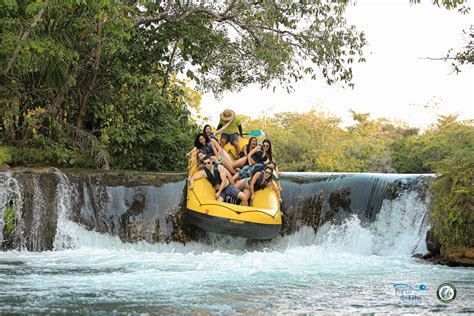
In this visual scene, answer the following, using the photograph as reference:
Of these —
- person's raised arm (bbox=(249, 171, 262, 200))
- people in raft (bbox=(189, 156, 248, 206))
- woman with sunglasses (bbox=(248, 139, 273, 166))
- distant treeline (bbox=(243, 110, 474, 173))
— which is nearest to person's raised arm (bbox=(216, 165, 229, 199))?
people in raft (bbox=(189, 156, 248, 206))

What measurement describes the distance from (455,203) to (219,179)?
3.29 meters

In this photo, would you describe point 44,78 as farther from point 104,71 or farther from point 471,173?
point 471,173

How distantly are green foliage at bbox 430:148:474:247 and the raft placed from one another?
7.01 ft

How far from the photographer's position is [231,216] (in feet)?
31.2

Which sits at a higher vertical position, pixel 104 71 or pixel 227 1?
pixel 227 1

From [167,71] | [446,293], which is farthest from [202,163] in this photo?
[167,71]

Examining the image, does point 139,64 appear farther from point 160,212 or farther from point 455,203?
point 455,203

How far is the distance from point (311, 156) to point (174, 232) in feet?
89.5

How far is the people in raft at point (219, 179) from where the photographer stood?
10.3 m

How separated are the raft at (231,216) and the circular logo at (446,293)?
3.07 metres

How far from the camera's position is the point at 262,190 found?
411 inches

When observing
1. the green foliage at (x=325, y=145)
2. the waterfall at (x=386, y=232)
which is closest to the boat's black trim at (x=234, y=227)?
the waterfall at (x=386, y=232)

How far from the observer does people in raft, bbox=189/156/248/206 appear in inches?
405

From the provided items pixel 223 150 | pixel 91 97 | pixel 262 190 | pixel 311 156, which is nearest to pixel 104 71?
pixel 91 97
